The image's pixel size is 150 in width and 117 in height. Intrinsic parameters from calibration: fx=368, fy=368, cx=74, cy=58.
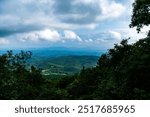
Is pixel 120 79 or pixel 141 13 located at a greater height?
pixel 141 13

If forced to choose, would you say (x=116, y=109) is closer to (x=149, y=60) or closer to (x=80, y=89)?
(x=149, y=60)

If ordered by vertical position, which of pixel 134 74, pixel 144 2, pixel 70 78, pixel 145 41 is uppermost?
pixel 144 2

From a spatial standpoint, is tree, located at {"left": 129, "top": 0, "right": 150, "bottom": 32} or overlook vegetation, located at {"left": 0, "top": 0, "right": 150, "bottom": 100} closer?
overlook vegetation, located at {"left": 0, "top": 0, "right": 150, "bottom": 100}

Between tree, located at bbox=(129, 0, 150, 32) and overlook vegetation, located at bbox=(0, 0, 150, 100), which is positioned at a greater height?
tree, located at bbox=(129, 0, 150, 32)

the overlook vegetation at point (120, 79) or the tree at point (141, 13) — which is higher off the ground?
the tree at point (141, 13)

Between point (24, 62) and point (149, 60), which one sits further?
point (24, 62)

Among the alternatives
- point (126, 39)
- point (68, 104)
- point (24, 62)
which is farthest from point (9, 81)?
point (126, 39)

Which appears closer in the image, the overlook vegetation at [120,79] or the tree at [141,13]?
the overlook vegetation at [120,79]

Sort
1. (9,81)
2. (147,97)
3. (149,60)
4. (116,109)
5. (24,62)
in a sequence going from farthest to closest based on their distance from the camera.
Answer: (24,62)
(149,60)
(9,81)
(147,97)
(116,109)
